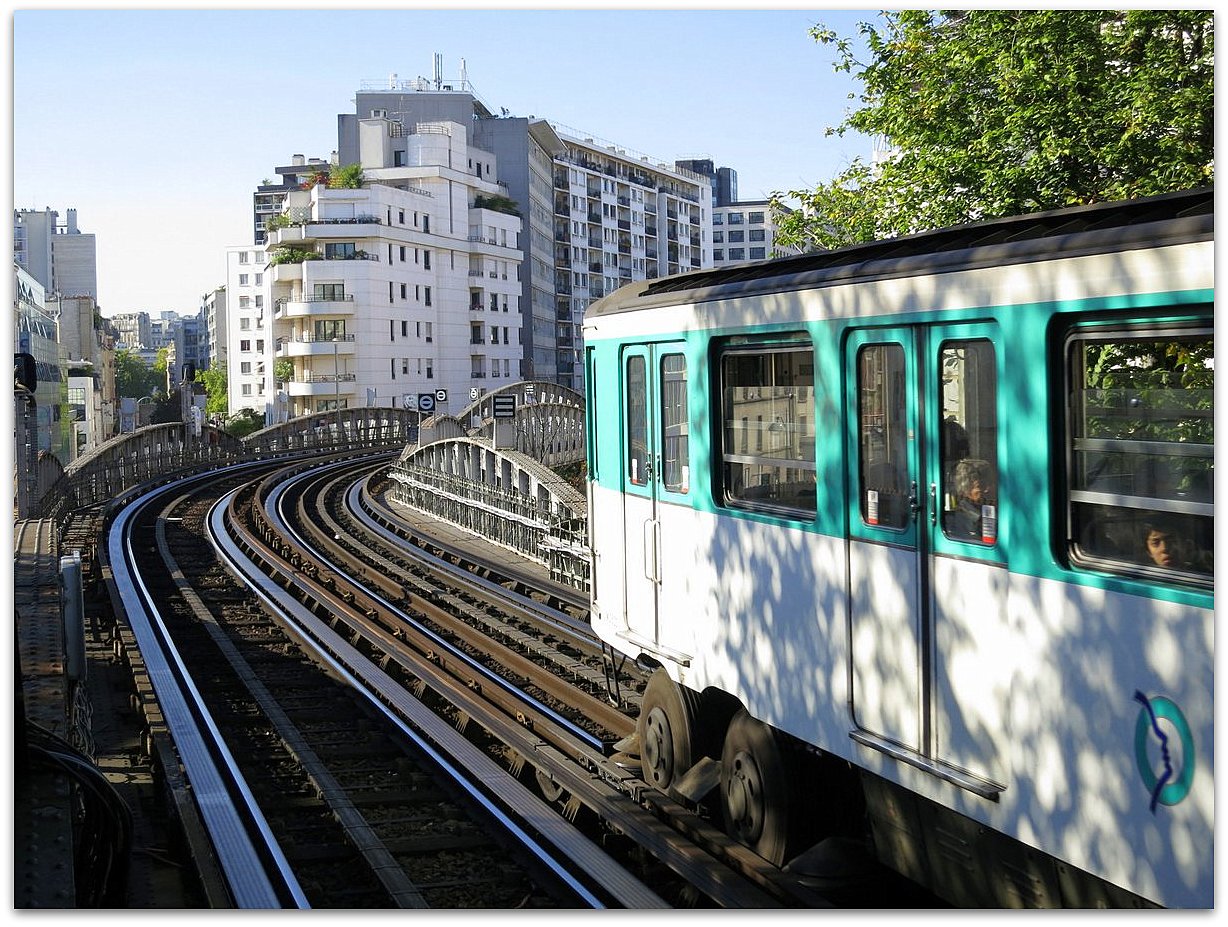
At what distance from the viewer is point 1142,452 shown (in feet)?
16.6

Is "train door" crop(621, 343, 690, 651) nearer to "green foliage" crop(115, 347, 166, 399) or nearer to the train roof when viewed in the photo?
the train roof

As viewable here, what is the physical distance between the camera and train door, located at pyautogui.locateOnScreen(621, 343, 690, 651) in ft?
27.5

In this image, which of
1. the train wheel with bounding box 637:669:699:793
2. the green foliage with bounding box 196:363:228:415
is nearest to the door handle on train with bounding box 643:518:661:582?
the train wheel with bounding box 637:669:699:793

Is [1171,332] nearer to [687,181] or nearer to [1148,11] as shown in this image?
[1148,11]

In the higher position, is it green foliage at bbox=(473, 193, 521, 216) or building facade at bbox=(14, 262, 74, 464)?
green foliage at bbox=(473, 193, 521, 216)

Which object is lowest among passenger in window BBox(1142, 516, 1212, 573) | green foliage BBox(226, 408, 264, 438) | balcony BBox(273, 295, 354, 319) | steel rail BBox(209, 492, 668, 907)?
steel rail BBox(209, 492, 668, 907)

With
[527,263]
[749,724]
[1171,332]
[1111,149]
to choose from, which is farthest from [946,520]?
[527,263]

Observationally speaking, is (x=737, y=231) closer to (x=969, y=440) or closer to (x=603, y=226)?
(x=603, y=226)


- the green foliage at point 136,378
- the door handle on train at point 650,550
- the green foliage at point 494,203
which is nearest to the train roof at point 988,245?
the door handle on train at point 650,550

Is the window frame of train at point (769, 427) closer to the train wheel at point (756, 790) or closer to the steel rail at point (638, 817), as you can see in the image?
the train wheel at point (756, 790)

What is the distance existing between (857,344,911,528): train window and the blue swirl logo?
1.56m

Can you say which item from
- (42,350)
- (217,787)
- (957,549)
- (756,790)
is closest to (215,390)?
(42,350)

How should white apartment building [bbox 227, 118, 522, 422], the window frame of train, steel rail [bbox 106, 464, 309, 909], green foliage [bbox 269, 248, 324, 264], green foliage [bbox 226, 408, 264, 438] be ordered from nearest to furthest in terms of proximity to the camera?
the window frame of train
steel rail [bbox 106, 464, 309, 909]
white apartment building [bbox 227, 118, 522, 422]
green foliage [bbox 269, 248, 324, 264]
green foliage [bbox 226, 408, 264, 438]

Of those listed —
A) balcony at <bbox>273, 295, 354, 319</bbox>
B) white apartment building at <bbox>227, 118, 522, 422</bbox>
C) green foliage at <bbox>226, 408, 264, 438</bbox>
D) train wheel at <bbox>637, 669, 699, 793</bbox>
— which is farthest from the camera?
green foliage at <bbox>226, 408, 264, 438</bbox>
